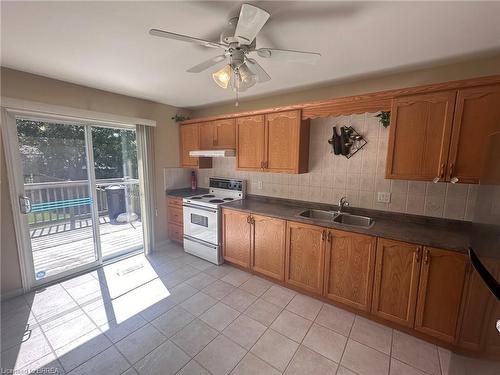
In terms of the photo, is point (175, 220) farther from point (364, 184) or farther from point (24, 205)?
point (364, 184)

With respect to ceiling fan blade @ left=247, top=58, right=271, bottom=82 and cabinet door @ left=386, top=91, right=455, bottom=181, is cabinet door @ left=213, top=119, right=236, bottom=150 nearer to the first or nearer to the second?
ceiling fan blade @ left=247, top=58, right=271, bottom=82

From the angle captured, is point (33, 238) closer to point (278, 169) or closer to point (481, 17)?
point (278, 169)

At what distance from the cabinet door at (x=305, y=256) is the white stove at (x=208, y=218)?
104 cm

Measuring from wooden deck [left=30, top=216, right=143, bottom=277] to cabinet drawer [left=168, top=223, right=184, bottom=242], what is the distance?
1.79 ft

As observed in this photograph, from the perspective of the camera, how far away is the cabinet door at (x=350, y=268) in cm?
193

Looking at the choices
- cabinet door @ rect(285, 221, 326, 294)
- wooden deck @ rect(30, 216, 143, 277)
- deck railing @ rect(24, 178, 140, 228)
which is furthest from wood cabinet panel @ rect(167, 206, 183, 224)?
cabinet door @ rect(285, 221, 326, 294)

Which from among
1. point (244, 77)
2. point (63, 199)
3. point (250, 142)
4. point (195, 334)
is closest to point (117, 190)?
point (63, 199)

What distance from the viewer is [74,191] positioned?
2717 mm

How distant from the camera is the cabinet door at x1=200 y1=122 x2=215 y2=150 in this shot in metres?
3.27

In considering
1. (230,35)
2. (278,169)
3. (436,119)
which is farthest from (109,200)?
(436,119)

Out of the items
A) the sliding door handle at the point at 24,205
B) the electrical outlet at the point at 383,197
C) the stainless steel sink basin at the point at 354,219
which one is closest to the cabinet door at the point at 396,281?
the stainless steel sink basin at the point at 354,219

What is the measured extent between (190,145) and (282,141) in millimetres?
1707

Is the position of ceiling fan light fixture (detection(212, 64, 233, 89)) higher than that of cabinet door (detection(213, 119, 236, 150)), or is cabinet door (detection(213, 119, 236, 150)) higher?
→ ceiling fan light fixture (detection(212, 64, 233, 89))

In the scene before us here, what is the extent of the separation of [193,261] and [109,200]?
153 cm
